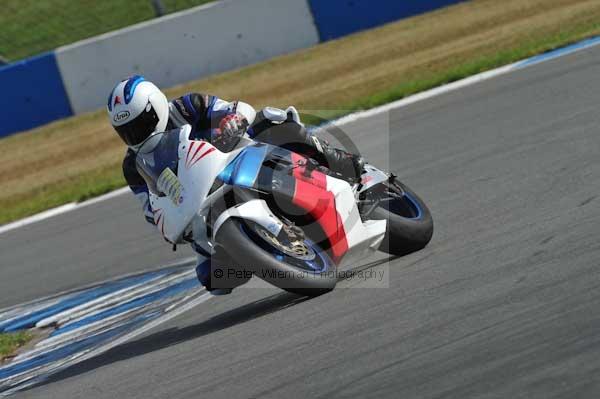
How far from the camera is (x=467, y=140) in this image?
9.73 metres

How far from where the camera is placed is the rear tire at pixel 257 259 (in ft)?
18.0

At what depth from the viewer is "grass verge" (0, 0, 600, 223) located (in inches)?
562

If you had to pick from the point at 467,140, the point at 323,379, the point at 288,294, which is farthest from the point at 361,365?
the point at 467,140

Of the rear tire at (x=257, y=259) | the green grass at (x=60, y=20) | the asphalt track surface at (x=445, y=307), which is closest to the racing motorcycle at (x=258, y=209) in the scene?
the rear tire at (x=257, y=259)

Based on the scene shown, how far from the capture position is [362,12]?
19141mm

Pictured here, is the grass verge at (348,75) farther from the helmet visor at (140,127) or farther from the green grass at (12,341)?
the helmet visor at (140,127)

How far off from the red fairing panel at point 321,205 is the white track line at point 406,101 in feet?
23.1

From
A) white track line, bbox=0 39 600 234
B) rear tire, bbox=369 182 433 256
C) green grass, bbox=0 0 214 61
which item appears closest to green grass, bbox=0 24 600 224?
white track line, bbox=0 39 600 234

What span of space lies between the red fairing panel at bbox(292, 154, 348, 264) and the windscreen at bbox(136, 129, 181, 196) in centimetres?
65

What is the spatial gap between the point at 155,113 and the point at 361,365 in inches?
88.4

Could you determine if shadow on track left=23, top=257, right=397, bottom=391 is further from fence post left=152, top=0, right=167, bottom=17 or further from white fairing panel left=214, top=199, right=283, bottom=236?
fence post left=152, top=0, right=167, bottom=17

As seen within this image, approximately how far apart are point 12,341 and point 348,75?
10.3 metres

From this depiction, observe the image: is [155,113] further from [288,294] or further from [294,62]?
[294,62]

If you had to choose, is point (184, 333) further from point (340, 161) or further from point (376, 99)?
point (376, 99)
